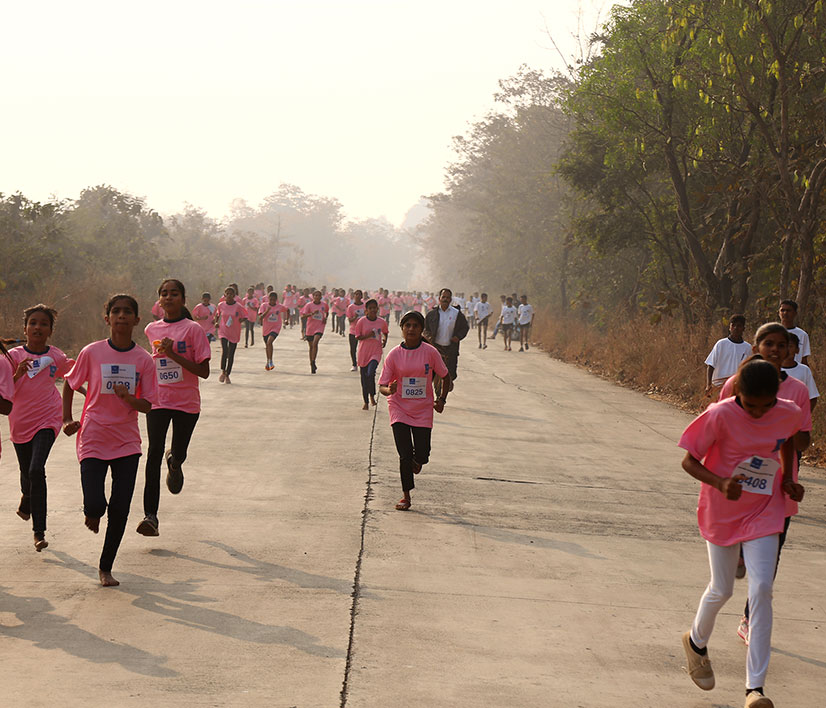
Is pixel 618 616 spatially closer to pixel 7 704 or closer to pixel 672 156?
pixel 7 704

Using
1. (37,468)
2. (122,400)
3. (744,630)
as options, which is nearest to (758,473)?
(744,630)

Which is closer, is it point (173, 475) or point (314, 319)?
point (173, 475)

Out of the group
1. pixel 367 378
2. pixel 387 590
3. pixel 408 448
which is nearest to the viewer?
pixel 387 590

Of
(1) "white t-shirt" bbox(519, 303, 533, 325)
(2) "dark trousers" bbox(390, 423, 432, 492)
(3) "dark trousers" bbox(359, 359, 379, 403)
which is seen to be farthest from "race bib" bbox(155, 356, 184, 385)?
(1) "white t-shirt" bbox(519, 303, 533, 325)

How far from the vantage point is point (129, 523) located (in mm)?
8250

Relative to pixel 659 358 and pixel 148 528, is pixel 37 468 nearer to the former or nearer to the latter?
pixel 148 528

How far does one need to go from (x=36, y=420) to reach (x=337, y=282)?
565 ft

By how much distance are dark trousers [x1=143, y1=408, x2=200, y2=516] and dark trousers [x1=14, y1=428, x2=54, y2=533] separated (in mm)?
677

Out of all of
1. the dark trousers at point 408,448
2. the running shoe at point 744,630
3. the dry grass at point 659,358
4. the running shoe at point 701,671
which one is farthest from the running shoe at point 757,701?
the dry grass at point 659,358

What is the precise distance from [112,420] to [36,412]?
0.99 metres

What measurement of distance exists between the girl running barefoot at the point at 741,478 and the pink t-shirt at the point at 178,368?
3998mm

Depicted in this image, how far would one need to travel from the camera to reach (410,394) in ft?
30.2

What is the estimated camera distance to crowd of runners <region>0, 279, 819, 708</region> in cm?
489

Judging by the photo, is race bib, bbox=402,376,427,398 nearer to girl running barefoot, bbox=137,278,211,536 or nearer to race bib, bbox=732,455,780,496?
girl running barefoot, bbox=137,278,211,536
